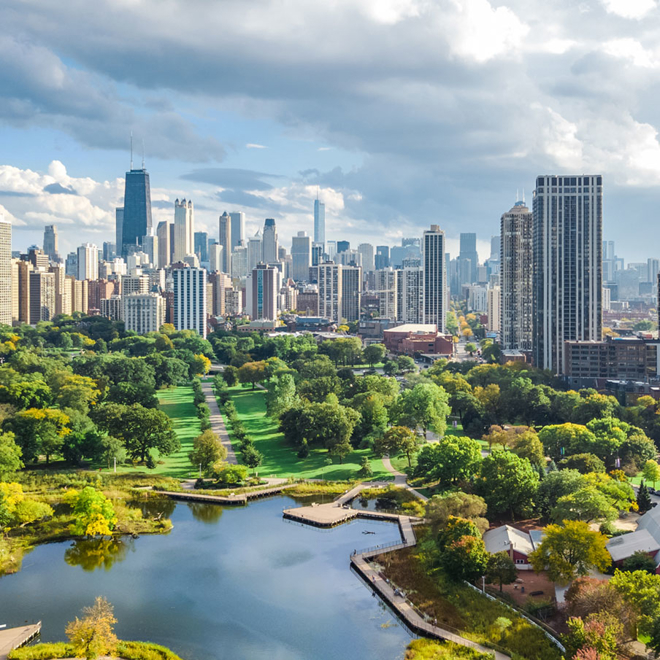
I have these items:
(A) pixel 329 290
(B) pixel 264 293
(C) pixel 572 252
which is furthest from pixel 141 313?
(C) pixel 572 252

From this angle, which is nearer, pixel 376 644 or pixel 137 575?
pixel 376 644

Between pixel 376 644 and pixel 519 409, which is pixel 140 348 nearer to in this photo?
pixel 519 409

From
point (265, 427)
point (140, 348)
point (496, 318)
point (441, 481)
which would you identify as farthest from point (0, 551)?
point (496, 318)

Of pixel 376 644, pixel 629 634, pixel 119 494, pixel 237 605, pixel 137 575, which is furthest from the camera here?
pixel 119 494

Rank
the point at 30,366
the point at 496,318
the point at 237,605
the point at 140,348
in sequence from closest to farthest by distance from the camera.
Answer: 1. the point at 237,605
2. the point at 30,366
3. the point at 140,348
4. the point at 496,318

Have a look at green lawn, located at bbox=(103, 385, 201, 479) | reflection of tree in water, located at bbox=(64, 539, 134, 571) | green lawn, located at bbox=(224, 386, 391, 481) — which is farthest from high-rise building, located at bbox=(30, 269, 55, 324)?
reflection of tree in water, located at bbox=(64, 539, 134, 571)

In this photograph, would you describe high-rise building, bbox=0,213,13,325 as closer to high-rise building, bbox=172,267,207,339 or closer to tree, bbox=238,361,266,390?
high-rise building, bbox=172,267,207,339

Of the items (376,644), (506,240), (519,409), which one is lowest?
(376,644)

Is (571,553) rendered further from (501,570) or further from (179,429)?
(179,429)
